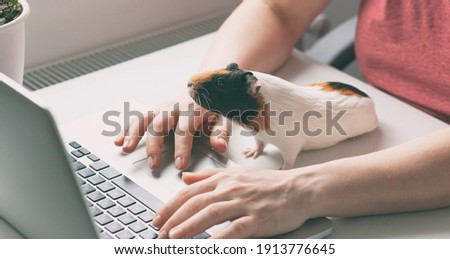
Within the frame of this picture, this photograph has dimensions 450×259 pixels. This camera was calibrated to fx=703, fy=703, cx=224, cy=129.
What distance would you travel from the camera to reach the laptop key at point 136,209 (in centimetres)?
80

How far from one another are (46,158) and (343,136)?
43 cm

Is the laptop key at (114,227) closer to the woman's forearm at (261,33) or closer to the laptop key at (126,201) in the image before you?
the laptop key at (126,201)

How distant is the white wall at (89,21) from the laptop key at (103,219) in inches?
19.6

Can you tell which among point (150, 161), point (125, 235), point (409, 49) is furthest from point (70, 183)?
point (409, 49)

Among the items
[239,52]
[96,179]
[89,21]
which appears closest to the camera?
[96,179]

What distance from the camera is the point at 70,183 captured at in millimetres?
643

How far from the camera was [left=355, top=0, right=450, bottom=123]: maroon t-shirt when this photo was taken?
1060mm

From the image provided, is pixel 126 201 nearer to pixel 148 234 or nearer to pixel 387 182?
pixel 148 234

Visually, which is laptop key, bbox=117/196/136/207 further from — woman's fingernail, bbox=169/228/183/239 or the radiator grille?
the radiator grille

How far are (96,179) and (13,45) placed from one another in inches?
8.0

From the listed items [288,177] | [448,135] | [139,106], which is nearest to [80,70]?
[139,106]

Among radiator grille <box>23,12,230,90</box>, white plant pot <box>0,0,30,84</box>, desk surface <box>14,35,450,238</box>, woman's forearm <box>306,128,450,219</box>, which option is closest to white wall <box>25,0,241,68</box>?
radiator grille <box>23,12,230,90</box>
